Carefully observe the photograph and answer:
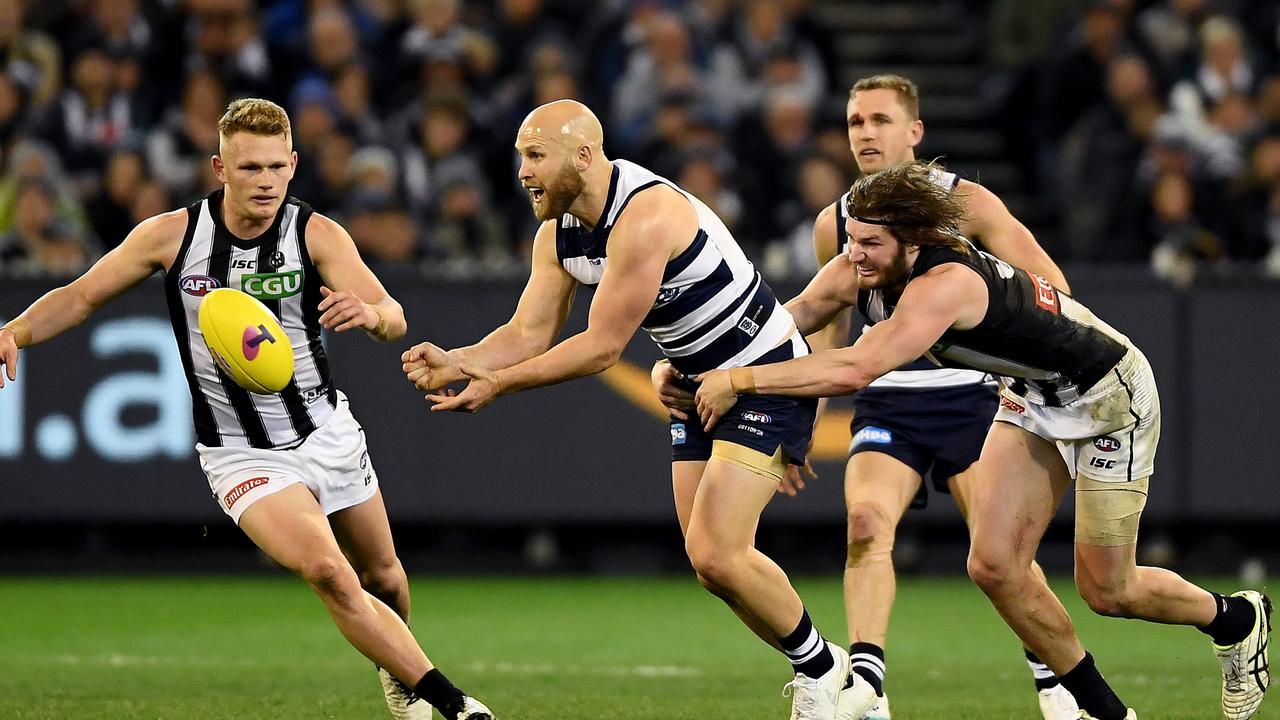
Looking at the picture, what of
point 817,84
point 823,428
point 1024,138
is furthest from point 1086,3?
point 823,428

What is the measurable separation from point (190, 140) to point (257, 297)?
7871 millimetres

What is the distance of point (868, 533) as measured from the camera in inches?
317

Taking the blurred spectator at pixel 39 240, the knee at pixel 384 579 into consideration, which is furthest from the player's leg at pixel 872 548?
the blurred spectator at pixel 39 240

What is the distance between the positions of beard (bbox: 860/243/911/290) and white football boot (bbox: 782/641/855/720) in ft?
4.64

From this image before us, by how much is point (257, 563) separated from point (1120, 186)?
7.27m

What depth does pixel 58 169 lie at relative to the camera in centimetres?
1468

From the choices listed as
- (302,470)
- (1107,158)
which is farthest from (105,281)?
(1107,158)

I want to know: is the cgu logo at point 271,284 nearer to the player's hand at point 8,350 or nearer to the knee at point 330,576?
the player's hand at point 8,350

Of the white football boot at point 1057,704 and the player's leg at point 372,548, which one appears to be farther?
the white football boot at point 1057,704

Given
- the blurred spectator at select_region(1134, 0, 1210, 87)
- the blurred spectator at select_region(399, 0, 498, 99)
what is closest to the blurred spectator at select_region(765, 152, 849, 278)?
the blurred spectator at select_region(399, 0, 498, 99)

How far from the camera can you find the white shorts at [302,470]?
7.22 metres

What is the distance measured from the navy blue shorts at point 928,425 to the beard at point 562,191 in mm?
2121

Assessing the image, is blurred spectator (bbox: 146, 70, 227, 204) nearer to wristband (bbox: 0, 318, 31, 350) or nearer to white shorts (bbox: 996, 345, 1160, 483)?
wristband (bbox: 0, 318, 31, 350)

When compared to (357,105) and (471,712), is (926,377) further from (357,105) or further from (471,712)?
(357,105)
